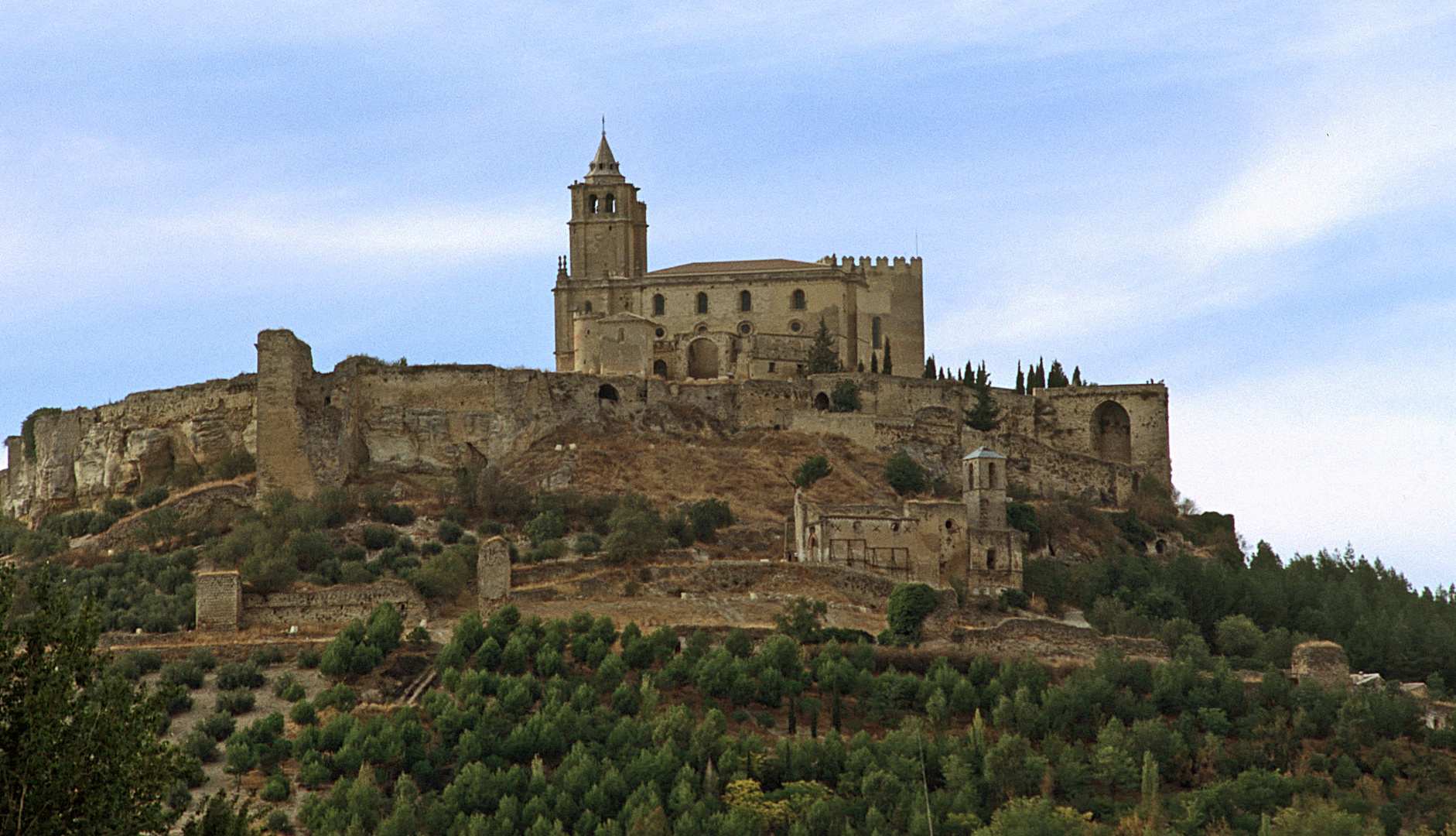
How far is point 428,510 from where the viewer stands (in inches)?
1735

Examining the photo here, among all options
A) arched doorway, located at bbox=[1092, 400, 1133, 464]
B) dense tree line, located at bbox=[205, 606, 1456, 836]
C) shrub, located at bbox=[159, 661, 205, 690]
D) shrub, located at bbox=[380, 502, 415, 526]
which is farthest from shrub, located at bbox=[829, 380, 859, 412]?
shrub, located at bbox=[159, 661, 205, 690]

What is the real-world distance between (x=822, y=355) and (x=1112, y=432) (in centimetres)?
784

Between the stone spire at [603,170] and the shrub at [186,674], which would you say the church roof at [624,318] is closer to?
the stone spire at [603,170]

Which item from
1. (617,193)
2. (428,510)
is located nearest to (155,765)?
(428,510)

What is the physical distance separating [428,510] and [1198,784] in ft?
58.1

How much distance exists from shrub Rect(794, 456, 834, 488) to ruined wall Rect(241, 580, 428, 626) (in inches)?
Result: 403

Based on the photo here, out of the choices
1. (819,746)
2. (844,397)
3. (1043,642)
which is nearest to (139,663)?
(819,746)

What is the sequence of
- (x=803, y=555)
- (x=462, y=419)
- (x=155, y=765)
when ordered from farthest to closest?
(x=462, y=419) < (x=803, y=555) < (x=155, y=765)

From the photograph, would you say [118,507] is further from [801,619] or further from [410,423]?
[801,619]

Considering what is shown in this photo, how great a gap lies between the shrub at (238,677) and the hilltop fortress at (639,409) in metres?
8.79

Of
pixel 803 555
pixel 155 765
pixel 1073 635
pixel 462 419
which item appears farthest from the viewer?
pixel 462 419

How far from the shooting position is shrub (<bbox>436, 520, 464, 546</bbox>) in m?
42.3

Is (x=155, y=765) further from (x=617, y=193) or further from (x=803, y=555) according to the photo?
(x=617, y=193)

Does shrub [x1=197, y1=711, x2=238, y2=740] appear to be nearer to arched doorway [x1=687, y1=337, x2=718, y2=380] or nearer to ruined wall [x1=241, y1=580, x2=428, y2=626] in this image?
ruined wall [x1=241, y1=580, x2=428, y2=626]
